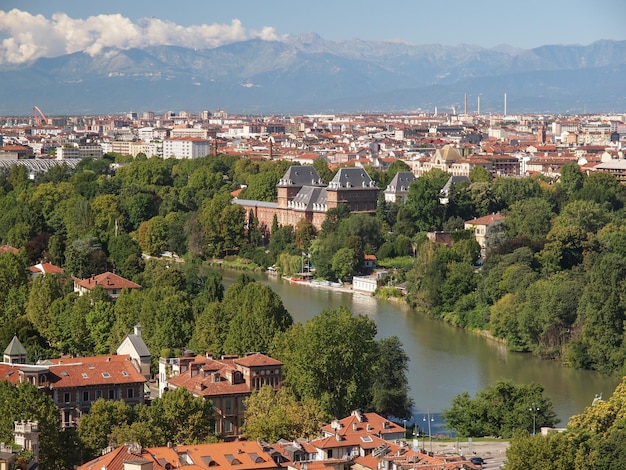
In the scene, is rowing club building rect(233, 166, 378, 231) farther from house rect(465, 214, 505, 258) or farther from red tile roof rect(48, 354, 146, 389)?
red tile roof rect(48, 354, 146, 389)

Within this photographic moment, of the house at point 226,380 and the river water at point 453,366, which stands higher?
the house at point 226,380

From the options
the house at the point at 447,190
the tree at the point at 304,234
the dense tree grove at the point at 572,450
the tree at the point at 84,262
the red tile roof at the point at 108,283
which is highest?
the house at the point at 447,190

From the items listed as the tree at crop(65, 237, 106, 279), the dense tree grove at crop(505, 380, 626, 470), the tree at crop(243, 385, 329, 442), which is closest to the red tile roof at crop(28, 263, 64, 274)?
the tree at crop(65, 237, 106, 279)

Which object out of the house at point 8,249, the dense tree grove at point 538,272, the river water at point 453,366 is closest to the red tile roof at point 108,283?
the river water at point 453,366

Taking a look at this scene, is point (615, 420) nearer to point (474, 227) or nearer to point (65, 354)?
point (65, 354)

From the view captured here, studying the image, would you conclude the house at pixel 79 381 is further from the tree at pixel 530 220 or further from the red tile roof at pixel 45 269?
the tree at pixel 530 220

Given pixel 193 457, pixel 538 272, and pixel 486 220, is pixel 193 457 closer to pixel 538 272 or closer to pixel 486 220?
pixel 538 272
